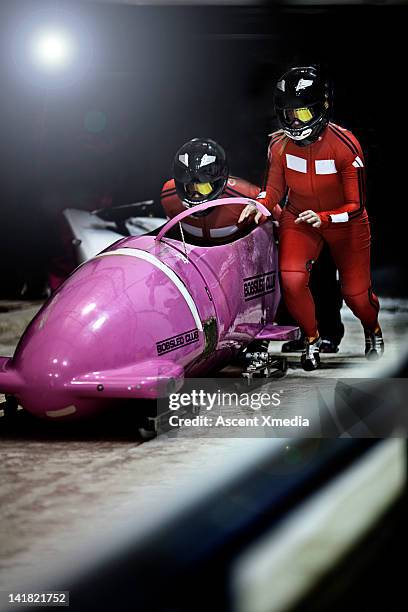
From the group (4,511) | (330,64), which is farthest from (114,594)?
(330,64)

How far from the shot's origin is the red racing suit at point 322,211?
3803 mm

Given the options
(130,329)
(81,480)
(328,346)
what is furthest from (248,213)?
(81,480)

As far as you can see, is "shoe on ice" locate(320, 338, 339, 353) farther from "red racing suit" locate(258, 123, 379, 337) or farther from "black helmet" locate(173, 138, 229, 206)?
"black helmet" locate(173, 138, 229, 206)

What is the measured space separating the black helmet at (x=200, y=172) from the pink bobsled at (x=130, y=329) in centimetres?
19

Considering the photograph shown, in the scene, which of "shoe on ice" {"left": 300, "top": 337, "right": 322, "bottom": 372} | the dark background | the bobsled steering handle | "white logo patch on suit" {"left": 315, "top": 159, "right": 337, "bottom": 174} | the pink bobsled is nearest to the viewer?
the pink bobsled

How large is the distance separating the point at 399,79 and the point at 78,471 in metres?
3.18

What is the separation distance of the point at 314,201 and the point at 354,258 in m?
0.30

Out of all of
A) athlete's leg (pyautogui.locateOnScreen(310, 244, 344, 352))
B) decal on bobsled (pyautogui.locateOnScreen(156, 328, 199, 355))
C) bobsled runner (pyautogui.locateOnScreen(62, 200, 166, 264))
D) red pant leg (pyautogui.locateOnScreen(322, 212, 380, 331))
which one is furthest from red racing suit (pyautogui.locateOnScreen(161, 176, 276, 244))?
bobsled runner (pyautogui.locateOnScreen(62, 200, 166, 264))

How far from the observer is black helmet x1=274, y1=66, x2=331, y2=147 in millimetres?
3713

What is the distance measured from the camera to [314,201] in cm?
393

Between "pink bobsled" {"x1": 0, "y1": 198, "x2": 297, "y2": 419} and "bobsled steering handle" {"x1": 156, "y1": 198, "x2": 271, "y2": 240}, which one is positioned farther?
"bobsled steering handle" {"x1": 156, "y1": 198, "x2": 271, "y2": 240}

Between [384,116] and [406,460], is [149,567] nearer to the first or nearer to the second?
[406,460]

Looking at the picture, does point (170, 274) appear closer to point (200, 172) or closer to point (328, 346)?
point (200, 172)

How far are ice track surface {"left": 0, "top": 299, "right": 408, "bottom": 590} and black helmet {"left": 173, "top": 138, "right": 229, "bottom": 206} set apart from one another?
3.01ft
